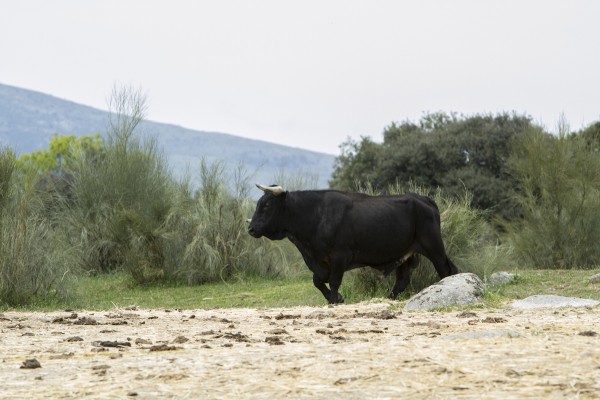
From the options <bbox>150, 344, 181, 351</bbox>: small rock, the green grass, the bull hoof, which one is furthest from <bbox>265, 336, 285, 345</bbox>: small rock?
the bull hoof

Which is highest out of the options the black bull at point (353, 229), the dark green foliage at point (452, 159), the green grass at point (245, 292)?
the dark green foliage at point (452, 159)

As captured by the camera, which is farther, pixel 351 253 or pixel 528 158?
pixel 528 158

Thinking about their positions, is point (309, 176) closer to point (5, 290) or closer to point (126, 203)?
point (126, 203)

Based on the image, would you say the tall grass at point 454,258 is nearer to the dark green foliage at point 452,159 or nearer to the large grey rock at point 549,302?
the large grey rock at point 549,302

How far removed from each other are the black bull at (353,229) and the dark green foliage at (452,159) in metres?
21.2

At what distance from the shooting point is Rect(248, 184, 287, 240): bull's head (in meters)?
14.6

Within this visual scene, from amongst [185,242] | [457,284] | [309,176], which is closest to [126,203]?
[185,242]

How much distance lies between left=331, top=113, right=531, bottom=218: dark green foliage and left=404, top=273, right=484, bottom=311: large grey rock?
76.9 feet

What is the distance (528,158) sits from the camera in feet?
71.0

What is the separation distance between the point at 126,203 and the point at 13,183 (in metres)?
8.08

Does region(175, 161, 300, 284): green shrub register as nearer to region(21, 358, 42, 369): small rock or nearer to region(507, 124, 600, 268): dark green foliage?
region(507, 124, 600, 268): dark green foliage

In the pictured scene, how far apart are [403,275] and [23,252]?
5.31m

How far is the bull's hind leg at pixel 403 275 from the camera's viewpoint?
47.0 feet

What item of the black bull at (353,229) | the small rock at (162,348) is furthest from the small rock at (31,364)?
the black bull at (353,229)
